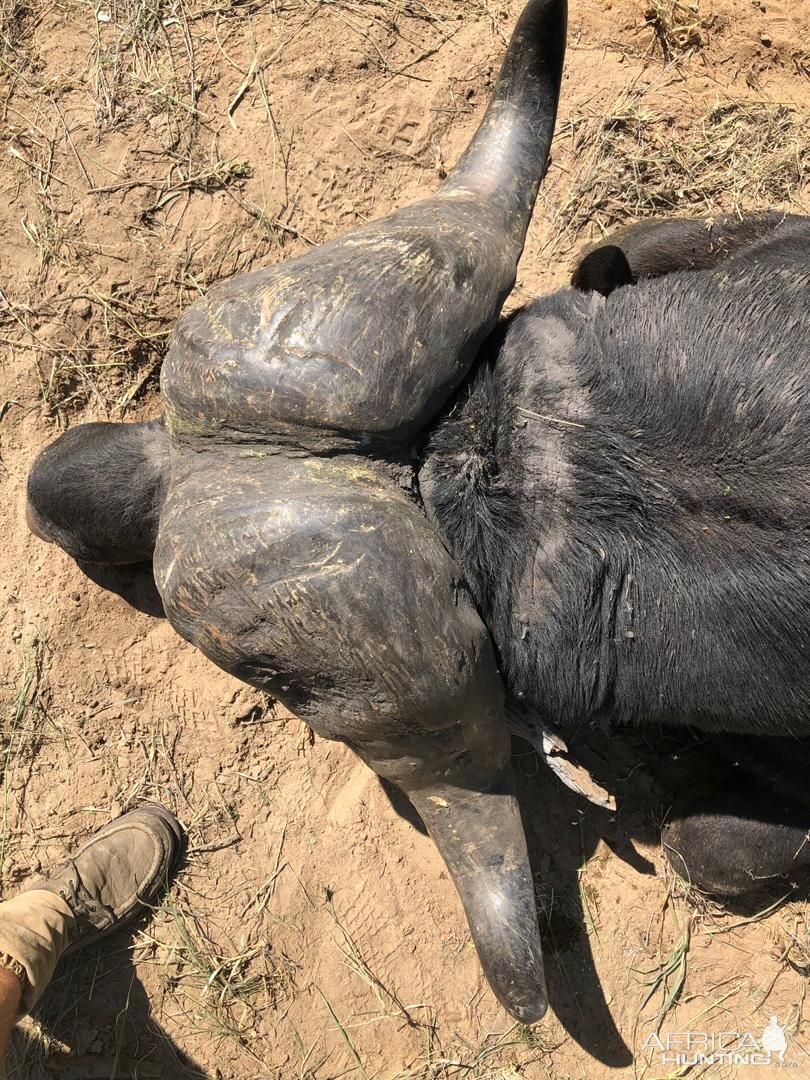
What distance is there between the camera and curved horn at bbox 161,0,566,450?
6.82 ft

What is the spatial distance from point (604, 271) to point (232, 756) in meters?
2.85

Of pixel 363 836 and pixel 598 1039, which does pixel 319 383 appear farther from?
pixel 598 1039

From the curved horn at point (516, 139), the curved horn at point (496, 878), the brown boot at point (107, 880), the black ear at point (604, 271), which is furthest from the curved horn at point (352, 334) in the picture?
the brown boot at point (107, 880)

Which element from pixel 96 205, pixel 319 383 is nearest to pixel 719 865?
pixel 319 383

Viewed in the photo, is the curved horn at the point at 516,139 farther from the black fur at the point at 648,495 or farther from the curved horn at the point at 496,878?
the curved horn at the point at 496,878

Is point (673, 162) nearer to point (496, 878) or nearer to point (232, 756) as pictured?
point (496, 878)

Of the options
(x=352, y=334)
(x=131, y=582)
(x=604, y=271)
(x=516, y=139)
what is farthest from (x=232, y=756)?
(x=516, y=139)

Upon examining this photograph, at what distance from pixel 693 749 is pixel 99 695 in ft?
9.82

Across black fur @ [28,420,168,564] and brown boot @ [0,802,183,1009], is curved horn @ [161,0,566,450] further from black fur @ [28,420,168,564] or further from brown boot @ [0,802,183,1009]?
brown boot @ [0,802,183,1009]

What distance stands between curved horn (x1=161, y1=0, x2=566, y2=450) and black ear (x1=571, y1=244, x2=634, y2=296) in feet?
1.99

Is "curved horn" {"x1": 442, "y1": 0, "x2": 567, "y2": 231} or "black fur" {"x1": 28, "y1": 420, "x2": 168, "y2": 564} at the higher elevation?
"curved horn" {"x1": 442, "y1": 0, "x2": 567, "y2": 231}

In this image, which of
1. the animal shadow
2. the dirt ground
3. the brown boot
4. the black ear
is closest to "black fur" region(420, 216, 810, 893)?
the black ear

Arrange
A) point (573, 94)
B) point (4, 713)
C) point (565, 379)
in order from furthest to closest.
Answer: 1. point (573, 94)
2. point (4, 713)
3. point (565, 379)

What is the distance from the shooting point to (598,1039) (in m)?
3.88
